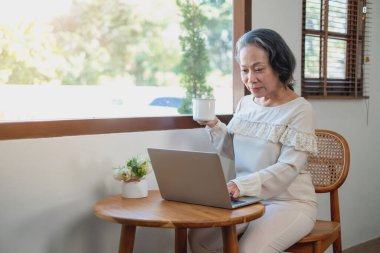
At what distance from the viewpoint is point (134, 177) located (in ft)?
5.45

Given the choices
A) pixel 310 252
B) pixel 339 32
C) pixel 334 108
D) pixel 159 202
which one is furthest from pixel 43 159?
pixel 339 32

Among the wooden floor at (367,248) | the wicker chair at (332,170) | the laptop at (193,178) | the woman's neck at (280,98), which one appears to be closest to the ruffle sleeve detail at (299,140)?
the woman's neck at (280,98)

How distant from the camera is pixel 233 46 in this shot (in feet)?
7.57

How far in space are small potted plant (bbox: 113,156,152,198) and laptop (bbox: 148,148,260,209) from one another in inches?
4.0

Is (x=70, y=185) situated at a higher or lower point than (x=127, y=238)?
higher

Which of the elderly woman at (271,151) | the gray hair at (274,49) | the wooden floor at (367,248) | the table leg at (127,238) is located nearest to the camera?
the table leg at (127,238)

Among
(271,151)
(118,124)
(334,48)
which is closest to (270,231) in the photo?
(271,151)

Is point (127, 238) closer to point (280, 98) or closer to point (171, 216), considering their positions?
point (171, 216)

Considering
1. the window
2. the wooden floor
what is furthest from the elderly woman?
the wooden floor

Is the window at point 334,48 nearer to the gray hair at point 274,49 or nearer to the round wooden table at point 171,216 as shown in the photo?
the gray hair at point 274,49

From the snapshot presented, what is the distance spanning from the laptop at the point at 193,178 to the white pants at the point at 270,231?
120 mm

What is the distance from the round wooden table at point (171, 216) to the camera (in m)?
1.29

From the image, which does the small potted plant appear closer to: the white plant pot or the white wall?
the white plant pot

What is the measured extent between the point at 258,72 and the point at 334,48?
1.27m
